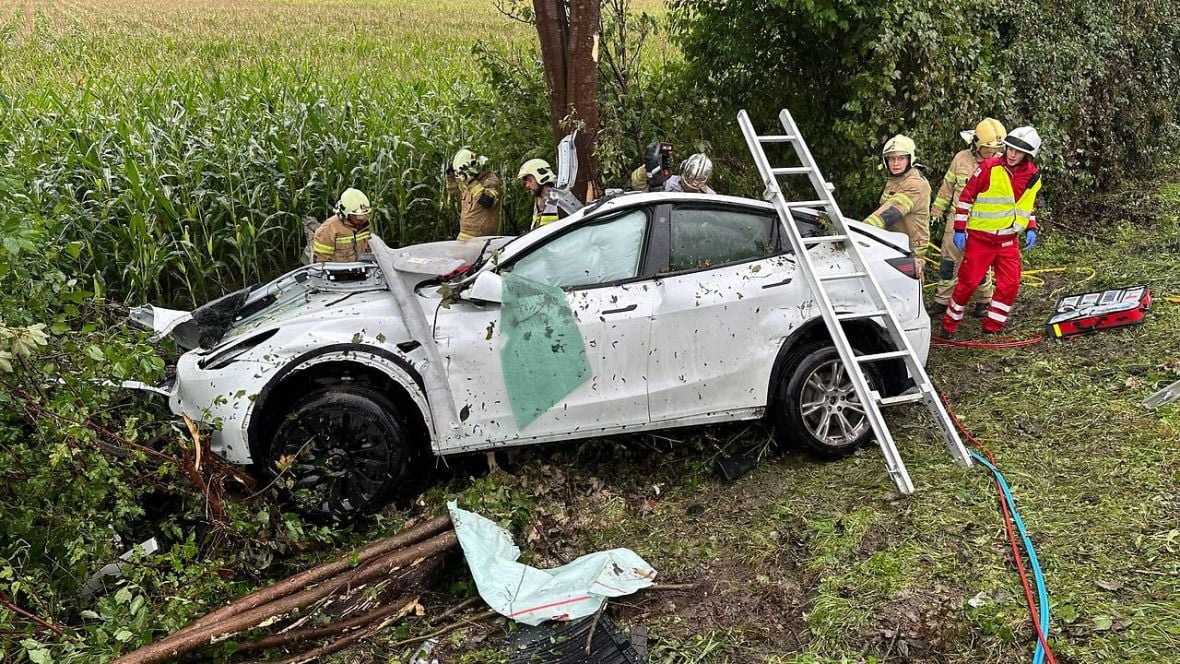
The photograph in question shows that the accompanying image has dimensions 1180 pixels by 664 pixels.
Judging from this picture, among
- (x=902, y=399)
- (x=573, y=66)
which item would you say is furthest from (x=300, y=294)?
(x=902, y=399)

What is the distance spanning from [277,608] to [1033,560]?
334 cm

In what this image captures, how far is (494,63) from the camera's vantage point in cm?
805

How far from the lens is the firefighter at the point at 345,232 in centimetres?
690

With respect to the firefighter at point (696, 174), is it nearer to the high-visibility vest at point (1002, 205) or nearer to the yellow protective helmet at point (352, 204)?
the high-visibility vest at point (1002, 205)

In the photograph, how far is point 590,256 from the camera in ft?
15.9

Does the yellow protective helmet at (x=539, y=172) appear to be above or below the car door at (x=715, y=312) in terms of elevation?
above

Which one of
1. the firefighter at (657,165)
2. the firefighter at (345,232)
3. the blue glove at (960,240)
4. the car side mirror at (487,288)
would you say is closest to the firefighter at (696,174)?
the firefighter at (657,165)

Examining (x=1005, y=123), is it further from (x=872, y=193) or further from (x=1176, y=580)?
(x=1176, y=580)

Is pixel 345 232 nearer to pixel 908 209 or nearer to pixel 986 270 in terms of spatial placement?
pixel 908 209

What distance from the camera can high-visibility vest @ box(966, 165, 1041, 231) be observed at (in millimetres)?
6555

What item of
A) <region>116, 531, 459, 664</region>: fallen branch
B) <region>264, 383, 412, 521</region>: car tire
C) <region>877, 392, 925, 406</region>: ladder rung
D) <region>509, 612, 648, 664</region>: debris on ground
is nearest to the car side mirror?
<region>264, 383, 412, 521</region>: car tire

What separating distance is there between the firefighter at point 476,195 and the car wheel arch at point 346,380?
2.95 m

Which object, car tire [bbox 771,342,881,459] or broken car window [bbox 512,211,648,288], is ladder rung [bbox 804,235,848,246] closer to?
car tire [bbox 771,342,881,459]

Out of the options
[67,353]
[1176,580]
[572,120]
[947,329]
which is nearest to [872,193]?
[947,329]
